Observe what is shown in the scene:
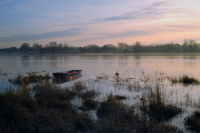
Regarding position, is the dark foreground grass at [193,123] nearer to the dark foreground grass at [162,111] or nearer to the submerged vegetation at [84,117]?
the submerged vegetation at [84,117]

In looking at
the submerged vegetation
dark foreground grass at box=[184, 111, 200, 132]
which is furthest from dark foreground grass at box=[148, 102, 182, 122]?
dark foreground grass at box=[184, 111, 200, 132]

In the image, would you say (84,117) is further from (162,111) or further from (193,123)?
(193,123)

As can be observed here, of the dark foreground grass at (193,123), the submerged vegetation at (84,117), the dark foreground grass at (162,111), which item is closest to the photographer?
the submerged vegetation at (84,117)

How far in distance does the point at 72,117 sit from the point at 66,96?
2.66m

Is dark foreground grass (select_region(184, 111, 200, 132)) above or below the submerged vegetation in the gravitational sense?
below

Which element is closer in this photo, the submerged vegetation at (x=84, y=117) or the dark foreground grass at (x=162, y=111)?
the submerged vegetation at (x=84, y=117)

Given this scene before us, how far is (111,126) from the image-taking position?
14.0ft

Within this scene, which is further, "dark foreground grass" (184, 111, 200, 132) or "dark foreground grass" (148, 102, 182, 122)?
"dark foreground grass" (148, 102, 182, 122)

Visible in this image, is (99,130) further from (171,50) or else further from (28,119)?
(171,50)

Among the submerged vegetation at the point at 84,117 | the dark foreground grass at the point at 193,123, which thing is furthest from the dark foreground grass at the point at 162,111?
the dark foreground grass at the point at 193,123

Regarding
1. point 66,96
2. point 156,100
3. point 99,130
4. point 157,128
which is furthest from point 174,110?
point 66,96

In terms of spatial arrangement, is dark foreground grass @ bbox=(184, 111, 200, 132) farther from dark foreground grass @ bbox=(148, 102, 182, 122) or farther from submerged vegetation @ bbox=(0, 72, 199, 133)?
dark foreground grass @ bbox=(148, 102, 182, 122)

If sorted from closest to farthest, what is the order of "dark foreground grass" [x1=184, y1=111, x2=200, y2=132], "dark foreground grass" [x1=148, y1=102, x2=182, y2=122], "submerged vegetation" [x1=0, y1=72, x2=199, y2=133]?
"submerged vegetation" [x1=0, y1=72, x2=199, y2=133]
"dark foreground grass" [x1=184, y1=111, x2=200, y2=132]
"dark foreground grass" [x1=148, y1=102, x2=182, y2=122]

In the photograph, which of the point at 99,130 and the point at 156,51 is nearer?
the point at 99,130
